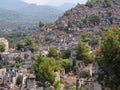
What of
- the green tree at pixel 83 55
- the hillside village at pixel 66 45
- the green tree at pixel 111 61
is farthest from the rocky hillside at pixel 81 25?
the green tree at pixel 111 61

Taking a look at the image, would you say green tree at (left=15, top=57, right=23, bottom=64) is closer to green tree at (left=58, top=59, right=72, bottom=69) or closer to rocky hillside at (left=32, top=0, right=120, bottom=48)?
rocky hillside at (left=32, top=0, right=120, bottom=48)

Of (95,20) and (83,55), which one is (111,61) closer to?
(83,55)

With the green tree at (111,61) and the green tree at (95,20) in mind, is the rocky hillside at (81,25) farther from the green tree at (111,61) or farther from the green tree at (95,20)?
the green tree at (111,61)

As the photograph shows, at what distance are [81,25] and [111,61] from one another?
2829 inches

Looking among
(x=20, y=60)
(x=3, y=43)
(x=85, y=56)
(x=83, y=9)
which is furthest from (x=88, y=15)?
(x=85, y=56)

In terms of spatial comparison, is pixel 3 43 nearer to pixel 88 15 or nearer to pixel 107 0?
pixel 88 15

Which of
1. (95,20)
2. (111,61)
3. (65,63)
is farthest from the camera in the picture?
(95,20)

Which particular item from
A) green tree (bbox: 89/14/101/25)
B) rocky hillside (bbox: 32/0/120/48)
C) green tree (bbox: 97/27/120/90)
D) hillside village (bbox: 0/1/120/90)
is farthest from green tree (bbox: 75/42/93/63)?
green tree (bbox: 89/14/101/25)

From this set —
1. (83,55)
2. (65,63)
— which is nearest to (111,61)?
(65,63)

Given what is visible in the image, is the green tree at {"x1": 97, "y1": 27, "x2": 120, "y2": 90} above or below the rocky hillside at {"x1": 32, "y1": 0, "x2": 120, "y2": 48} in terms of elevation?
above

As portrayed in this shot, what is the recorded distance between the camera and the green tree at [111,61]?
19.9 metres

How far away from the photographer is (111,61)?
2006 centimetres

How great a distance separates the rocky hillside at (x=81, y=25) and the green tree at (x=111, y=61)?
51546mm

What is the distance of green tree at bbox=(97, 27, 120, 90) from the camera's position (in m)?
19.9
